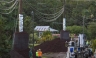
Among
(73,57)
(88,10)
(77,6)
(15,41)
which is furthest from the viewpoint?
(77,6)

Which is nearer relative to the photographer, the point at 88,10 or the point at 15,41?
the point at 15,41

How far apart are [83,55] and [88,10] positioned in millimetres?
43485

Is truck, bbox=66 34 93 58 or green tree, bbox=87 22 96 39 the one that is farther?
green tree, bbox=87 22 96 39

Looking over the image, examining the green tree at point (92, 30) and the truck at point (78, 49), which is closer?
the truck at point (78, 49)

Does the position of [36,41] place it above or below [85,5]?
below

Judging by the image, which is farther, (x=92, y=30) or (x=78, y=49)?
(x=92, y=30)

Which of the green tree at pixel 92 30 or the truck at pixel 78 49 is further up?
the truck at pixel 78 49

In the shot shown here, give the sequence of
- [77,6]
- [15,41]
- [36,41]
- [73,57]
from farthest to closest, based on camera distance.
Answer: [77,6], [36,41], [15,41], [73,57]

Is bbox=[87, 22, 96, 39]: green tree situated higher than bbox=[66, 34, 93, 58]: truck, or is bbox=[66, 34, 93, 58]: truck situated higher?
bbox=[66, 34, 93, 58]: truck

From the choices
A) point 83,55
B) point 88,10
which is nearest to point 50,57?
point 83,55

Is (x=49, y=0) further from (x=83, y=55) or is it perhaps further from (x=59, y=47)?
(x=83, y=55)

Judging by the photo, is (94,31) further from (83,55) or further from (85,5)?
(83,55)

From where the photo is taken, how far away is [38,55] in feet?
85.1

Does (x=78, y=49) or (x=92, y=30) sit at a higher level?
(x=78, y=49)
